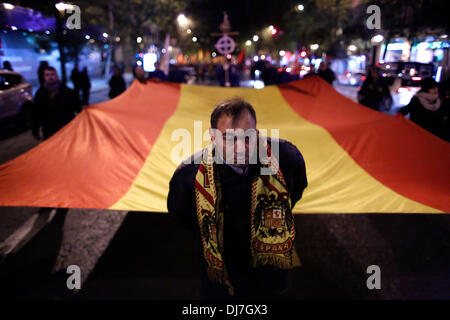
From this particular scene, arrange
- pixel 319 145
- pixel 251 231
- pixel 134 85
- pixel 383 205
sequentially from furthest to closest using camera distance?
pixel 134 85 < pixel 319 145 < pixel 383 205 < pixel 251 231

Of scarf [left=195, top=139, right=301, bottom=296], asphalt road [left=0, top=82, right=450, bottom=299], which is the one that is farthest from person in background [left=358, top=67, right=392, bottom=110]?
scarf [left=195, top=139, right=301, bottom=296]

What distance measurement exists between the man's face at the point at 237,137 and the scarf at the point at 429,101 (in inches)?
196

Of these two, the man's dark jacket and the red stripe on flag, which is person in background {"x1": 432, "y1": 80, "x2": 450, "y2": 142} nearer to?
the red stripe on flag

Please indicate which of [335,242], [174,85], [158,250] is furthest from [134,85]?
[335,242]

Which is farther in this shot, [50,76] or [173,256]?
[50,76]

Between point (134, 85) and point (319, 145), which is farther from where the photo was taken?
point (134, 85)

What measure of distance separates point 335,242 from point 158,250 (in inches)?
84.9

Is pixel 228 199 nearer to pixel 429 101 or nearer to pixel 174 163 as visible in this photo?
Answer: pixel 174 163

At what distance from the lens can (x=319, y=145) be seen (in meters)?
4.35

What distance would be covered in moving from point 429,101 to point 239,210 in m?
5.06

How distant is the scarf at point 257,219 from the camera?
200cm

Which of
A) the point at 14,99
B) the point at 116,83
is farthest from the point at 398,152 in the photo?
the point at 14,99

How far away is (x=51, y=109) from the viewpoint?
208 inches

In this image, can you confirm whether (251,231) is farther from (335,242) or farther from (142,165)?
(335,242)
